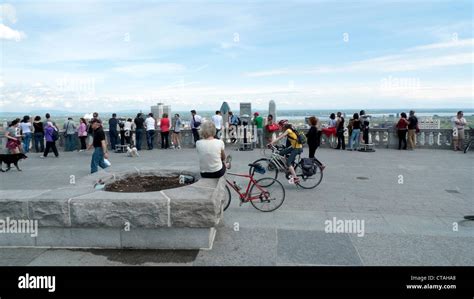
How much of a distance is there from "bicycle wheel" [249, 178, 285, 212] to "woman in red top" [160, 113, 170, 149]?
1084 centimetres

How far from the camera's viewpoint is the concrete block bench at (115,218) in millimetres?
4371

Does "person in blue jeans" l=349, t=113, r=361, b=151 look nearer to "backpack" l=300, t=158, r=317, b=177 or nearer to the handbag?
the handbag

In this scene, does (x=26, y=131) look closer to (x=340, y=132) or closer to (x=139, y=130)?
(x=139, y=130)

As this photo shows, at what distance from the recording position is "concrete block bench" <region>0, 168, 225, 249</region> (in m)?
4.37

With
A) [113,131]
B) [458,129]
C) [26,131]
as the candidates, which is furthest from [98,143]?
[458,129]

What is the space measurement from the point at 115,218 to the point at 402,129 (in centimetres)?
1451

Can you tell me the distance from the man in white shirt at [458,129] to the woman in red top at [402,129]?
203 cm

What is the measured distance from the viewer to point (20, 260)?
168 inches

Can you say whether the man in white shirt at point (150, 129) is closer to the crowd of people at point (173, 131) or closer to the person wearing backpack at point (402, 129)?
the crowd of people at point (173, 131)

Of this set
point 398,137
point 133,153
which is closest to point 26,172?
point 133,153

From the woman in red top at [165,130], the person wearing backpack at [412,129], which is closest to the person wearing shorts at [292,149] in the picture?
the woman in red top at [165,130]

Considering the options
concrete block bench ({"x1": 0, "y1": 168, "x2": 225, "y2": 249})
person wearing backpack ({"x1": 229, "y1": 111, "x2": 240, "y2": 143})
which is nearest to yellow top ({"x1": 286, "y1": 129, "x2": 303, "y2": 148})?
concrete block bench ({"x1": 0, "y1": 168, "x2": 225, "y2": 249})

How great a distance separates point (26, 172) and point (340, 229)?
1060 centimetres
